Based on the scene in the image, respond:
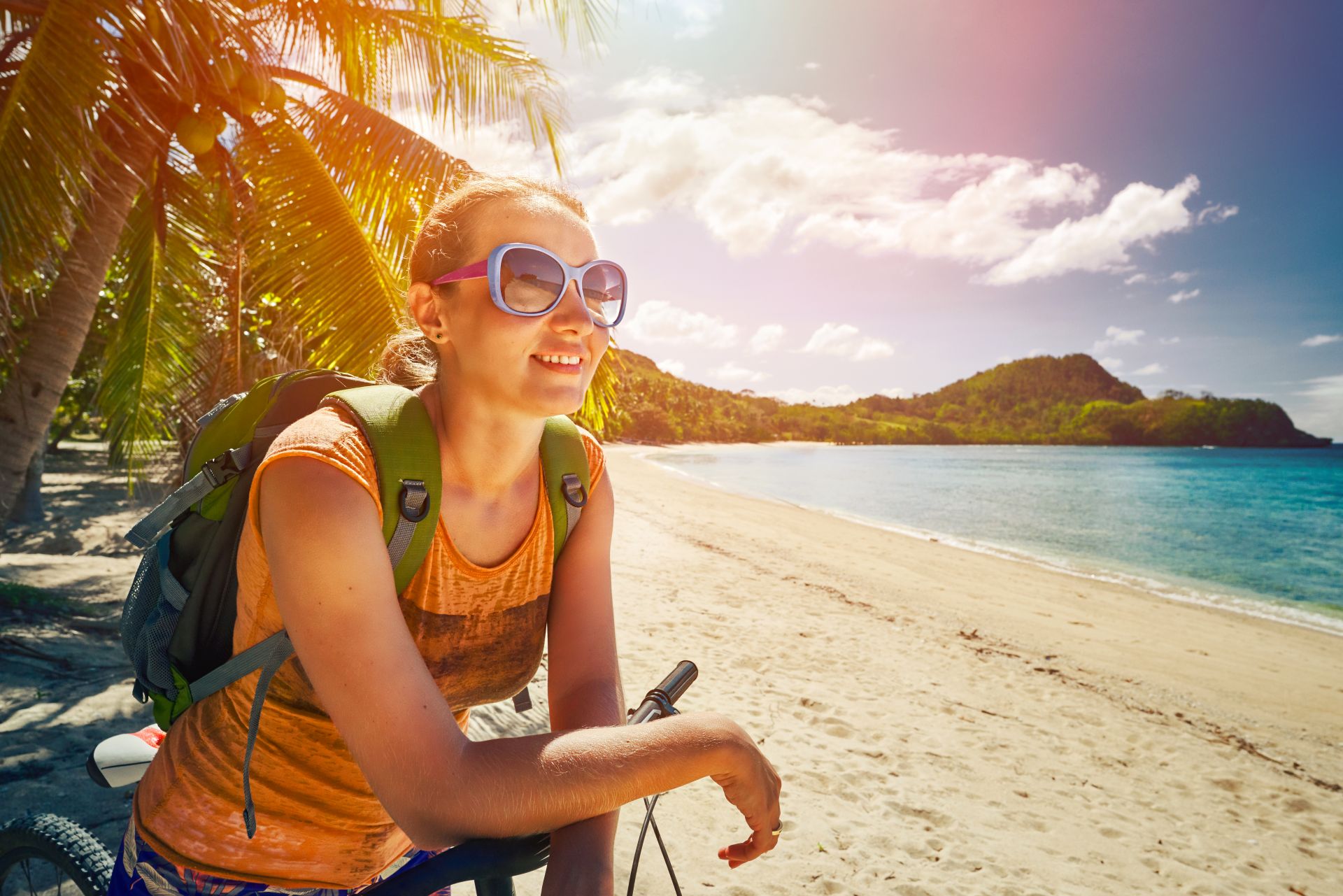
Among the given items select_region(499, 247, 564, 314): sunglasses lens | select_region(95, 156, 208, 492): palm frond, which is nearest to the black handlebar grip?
select_region(499, 247, 564, 314): sunglasses lens

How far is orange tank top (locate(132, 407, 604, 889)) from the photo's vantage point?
114 cm

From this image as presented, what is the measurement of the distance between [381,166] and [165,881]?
5300mm

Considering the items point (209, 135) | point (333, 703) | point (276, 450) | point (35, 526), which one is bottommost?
point (35, 526)

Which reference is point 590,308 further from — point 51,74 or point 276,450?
point 51,74

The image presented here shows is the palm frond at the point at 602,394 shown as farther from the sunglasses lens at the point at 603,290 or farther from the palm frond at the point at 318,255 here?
the sunglasses lens at the point at 603,290

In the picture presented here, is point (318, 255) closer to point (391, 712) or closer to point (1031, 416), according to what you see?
point (391, 712)

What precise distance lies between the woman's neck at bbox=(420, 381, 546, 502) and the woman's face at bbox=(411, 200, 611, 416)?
0.10ft

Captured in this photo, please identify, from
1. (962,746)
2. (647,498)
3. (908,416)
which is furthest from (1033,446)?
(962,746)

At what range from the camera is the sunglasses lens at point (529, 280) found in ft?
Answer: 4.18

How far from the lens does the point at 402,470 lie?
107 cm

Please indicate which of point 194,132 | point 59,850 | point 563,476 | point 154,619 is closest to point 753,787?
point 563,476

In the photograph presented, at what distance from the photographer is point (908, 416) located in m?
148

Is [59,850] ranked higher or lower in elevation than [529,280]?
lower

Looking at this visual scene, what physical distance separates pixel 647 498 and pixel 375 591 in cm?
2232
